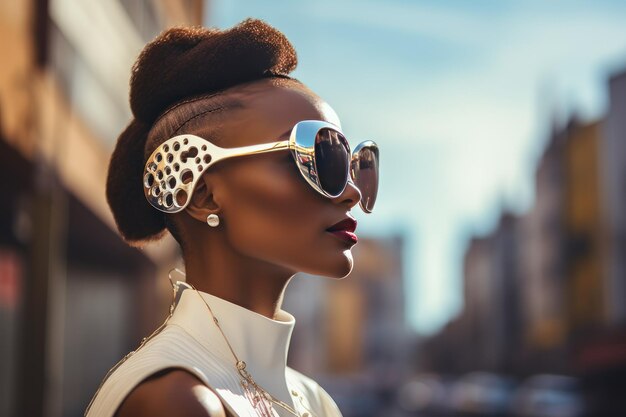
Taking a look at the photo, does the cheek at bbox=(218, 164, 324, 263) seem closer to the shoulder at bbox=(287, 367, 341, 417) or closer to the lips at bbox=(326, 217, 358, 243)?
the lips at bbox=(326, 217, 358, 243)

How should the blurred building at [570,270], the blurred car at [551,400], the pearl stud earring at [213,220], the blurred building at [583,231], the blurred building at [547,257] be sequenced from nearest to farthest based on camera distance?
the pearl stud earring at [213,220] < the blurred car at [551,400] < the blurred building at [570,270] < the blurred building at [583,231] < the blurred building at [547,257]

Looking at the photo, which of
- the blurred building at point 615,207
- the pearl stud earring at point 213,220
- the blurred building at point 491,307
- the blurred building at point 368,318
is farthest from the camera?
the blurred building at point 368,318

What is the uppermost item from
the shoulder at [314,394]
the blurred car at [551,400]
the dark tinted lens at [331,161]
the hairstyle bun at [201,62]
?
the hairstyle bun at [201,62]

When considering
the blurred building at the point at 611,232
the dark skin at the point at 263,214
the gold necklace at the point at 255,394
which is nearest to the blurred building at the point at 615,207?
the blurred building at the point at 611,232

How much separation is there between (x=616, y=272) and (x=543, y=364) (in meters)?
16.1

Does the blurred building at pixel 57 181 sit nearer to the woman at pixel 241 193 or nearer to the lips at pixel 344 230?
the woman at pixel 241 193

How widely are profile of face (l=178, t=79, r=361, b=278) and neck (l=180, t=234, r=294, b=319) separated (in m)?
0.02

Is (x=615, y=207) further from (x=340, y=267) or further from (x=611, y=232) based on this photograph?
(x=340, y=267)

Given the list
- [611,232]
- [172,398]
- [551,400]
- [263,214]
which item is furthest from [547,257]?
[172,398]

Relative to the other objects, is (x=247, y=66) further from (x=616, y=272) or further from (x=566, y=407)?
(x=616, y=272)

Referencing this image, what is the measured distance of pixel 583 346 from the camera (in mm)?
34000

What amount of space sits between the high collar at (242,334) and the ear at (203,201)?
6.9 inches

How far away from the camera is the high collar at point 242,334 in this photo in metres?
2.39

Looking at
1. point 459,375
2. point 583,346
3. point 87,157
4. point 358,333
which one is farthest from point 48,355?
point 358,333
